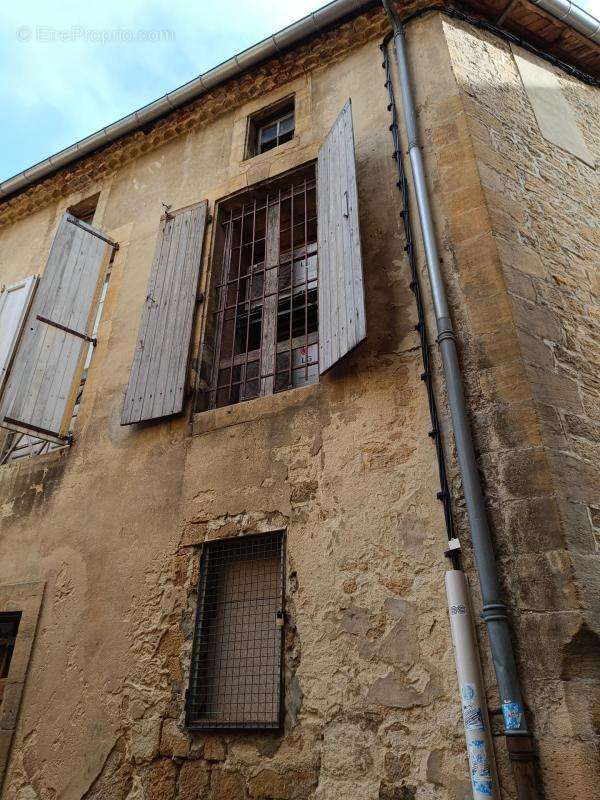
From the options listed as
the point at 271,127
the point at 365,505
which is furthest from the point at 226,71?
the point at 365,505

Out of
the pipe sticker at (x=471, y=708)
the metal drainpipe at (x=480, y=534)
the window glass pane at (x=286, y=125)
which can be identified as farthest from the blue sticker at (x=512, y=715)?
the window glass pane at (x=286, y=125)

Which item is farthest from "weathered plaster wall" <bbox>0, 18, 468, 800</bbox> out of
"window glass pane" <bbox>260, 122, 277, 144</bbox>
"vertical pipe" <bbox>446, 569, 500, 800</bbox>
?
"window glass pane" <bbox>260, 122, 277, 144</bbox>

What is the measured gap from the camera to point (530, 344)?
3.51m

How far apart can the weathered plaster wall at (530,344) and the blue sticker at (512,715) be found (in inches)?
3.5

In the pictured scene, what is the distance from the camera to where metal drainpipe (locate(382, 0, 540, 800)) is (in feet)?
8.23

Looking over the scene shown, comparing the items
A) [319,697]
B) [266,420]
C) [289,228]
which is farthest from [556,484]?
[289,228]

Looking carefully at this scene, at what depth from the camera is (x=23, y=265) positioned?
A: 709 centimetres

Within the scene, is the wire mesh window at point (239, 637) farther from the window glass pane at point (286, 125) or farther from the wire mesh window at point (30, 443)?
the window glass pane at point (286, 125)

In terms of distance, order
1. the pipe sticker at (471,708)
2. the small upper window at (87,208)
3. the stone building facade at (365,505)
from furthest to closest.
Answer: the small upper window at (87,208) < the stone building facade at (365,505) < the pipe sticker at (471,708)

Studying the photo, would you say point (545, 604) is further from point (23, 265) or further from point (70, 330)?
point (23, 265)

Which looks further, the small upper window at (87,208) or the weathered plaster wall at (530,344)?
the small upper window at (87,208)

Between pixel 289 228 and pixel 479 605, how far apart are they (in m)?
3.73

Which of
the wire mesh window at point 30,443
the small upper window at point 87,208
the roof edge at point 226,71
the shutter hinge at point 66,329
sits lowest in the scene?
the wire mesh window at point 30,443

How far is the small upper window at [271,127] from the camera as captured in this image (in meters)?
6.02
